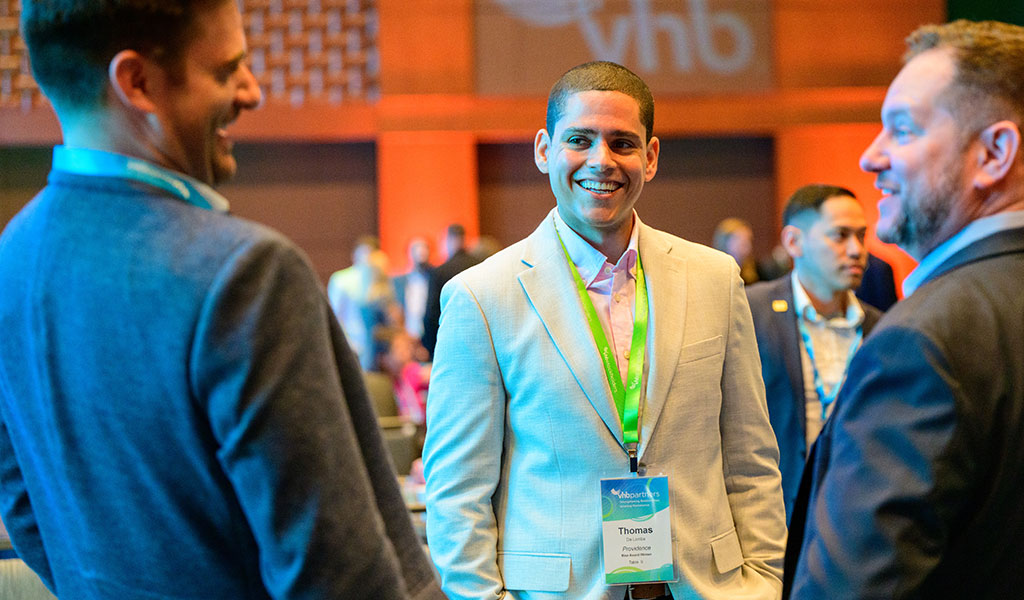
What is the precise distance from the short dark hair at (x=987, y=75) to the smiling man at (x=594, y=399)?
76 centimetres

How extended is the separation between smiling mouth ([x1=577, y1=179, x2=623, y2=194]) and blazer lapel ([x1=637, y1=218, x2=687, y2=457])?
5.9 inches

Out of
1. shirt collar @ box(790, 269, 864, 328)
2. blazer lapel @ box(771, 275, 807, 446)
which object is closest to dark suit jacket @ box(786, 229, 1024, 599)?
blazer lapel @ box(771, 275, 807, 446)

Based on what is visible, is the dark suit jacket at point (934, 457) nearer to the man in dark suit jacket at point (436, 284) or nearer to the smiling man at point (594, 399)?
the smiling man at point (594, 399)

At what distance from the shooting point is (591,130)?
1.99 m

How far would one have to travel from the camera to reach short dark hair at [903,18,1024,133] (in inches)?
50.8

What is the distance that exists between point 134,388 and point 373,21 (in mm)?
10257

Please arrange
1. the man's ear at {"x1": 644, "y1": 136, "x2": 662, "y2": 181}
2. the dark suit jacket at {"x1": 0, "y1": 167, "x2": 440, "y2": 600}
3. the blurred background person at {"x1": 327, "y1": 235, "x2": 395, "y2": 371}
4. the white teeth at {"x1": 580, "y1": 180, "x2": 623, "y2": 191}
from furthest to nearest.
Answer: the blurred background person at {"x1": 327, "y1": 235, "x2": 395, "y2": 371} → the man's ear at {"x1": 644, "y1": 136, "x2": 662, "y2": 181} → the white teeth at {"x1": 580, "y1": 180, "x2": 623, "y2": 191} → the dark suit jacket at {"x1": 0, "y1": 167, "x2": 440, "y2": 600}

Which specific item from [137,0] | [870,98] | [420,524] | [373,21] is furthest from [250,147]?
[137,0]

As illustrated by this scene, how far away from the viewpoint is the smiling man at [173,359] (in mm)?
989

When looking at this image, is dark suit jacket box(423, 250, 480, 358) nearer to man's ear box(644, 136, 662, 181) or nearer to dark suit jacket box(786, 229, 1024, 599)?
man's ear box(644, 136, 662, 181)

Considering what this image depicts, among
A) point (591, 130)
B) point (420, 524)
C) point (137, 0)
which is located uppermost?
point (137, 0)

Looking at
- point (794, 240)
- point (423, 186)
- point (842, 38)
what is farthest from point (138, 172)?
point (842, 38)

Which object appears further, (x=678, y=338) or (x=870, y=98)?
(x=870, y=98)

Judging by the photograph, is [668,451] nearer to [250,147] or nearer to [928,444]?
[928,444]
